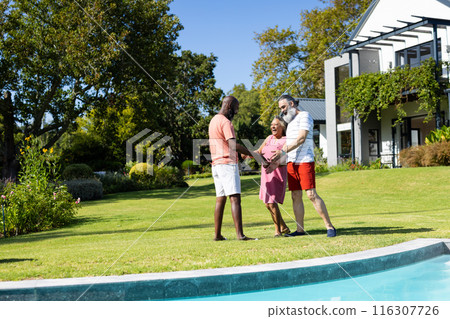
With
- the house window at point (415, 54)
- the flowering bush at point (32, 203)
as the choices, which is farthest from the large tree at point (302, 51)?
the flowering bush at point (32, 203)

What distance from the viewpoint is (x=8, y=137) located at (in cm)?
2084

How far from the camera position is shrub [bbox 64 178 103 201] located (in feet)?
58.9

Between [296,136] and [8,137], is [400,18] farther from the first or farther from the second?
[8,137]

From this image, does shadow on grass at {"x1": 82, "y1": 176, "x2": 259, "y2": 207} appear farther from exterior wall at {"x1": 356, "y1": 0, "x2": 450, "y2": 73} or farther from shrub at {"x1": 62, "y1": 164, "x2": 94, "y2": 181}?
exterior wall at {"x1": 356, "y1": 0, "x2": 450, "y2": 73}

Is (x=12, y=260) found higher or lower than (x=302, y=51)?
lower

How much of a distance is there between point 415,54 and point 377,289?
21.0 meters

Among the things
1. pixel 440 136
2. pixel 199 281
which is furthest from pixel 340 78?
pixel 199 281

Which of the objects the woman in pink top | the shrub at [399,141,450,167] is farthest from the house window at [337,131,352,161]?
the woman in pink top

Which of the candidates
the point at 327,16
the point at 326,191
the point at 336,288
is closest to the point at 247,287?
the point at 336,288

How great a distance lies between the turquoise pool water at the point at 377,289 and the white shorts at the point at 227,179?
2.01 metres

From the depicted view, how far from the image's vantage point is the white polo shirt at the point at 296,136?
20.1 feet

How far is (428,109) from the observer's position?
19.5m

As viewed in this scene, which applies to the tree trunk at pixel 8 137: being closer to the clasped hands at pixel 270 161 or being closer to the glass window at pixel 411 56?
the clasped hands at pixel 270 161

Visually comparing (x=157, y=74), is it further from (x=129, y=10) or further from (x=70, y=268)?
(x=70, y=268)
